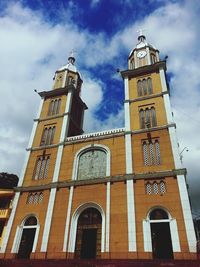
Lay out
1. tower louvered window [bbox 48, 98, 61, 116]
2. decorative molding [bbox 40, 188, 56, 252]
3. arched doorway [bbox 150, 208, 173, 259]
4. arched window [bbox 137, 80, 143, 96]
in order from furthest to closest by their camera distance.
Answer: tower louvered window [bbox 48, 98, 61, 116]
arched window [bbox 137, 80, 143, 96]
decorative molding [bbox 40, 188, 56, 252]
arched doorway [bbox 150, 208, 173, 259]

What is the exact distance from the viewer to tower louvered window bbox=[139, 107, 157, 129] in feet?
71.8

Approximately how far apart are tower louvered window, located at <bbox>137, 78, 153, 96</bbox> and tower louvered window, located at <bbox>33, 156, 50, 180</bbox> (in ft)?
40.0

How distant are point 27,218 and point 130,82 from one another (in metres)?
17.8

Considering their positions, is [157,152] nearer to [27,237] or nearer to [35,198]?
[35,198]

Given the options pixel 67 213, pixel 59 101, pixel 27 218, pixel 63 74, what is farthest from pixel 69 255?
pixel 63 74

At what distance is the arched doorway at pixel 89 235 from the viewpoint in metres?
17.4

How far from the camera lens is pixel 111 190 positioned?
18.9m

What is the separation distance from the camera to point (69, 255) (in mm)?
17312

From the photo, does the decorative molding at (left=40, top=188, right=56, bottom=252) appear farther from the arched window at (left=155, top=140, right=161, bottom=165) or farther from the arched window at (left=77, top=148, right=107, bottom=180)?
the arched window at (left=155, top=140, right=161, bottom=165)

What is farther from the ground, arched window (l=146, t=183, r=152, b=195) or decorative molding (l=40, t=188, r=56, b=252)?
arched window (l=146, t=183, r=152, b=195)

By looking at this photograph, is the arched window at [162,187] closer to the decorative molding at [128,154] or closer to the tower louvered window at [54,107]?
the decorative molding at [128,154]

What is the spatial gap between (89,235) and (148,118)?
1184 cm

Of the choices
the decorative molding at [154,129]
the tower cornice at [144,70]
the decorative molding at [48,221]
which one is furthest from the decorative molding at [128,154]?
the tower cornice at [144,70]

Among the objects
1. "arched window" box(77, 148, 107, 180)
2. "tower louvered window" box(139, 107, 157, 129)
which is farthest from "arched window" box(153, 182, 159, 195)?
"tower louvered window" box(139, 107, 157, 129)
